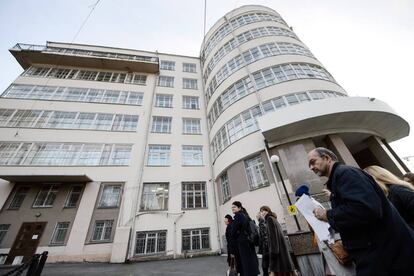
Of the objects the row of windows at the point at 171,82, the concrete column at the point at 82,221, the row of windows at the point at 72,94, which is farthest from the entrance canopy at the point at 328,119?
the row of windows at the point at 72,94

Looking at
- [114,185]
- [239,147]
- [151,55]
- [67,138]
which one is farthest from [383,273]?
[151,55]

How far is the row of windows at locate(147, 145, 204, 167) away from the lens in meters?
16.3

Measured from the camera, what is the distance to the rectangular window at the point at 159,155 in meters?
16.2

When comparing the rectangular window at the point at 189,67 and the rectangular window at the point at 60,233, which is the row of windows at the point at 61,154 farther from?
the rectangular window at the point at 189,67

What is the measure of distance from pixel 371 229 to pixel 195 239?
45.0ft

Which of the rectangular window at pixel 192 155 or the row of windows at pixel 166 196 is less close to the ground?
the rectangular window at pixel 192 155

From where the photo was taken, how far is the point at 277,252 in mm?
4477

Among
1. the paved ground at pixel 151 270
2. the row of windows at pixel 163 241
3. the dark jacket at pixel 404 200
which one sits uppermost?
the row of windows at pixel 163 241

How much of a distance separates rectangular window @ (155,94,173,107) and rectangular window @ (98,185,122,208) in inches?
367

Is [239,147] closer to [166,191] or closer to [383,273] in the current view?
[166,191]

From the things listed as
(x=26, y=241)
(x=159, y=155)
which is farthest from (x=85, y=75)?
(x=26, y=241)

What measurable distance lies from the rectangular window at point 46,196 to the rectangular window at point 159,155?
696 centimetres

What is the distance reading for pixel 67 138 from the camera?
51.7ft

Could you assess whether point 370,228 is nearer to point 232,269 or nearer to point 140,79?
point 232,269
